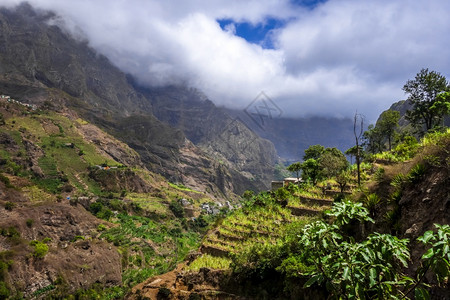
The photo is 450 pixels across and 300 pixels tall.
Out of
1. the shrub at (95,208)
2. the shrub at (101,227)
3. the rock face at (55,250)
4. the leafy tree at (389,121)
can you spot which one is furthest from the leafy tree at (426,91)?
the shrub at (95,208)

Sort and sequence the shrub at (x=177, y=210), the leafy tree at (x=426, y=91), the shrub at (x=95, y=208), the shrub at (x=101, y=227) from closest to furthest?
the leafy tree at (x=426, y=91) < the shrub at (x=101, y=227) < the shrub at (x=95, y=208) < the shrub at (x=177, y=210)

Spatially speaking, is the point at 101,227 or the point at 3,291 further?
the point at 101,227

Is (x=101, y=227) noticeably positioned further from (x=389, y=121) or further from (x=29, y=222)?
(x=389, y=121)

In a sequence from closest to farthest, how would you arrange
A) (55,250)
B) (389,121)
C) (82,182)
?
(389,121), (55,250), (82,182)

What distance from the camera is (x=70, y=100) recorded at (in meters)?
163

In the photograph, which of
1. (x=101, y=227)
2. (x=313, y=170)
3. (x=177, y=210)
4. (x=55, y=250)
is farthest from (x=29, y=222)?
(x=177, y=210)

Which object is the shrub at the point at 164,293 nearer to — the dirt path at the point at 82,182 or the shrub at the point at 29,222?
the shrub at the point at 29,222

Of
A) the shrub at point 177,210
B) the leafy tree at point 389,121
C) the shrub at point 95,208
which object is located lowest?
the shrub at point 95,208

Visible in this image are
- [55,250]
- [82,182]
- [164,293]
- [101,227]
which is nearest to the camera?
[164,293]

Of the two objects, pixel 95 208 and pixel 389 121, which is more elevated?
pixel 389 121

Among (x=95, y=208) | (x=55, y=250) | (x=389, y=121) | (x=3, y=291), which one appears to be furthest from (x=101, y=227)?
(x=389, y=121)

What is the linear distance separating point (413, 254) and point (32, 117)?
139763mm

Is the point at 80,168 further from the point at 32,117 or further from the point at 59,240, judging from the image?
the point at 59,240

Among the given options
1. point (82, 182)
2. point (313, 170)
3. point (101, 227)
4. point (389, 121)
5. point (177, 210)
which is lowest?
point (101, 227)
